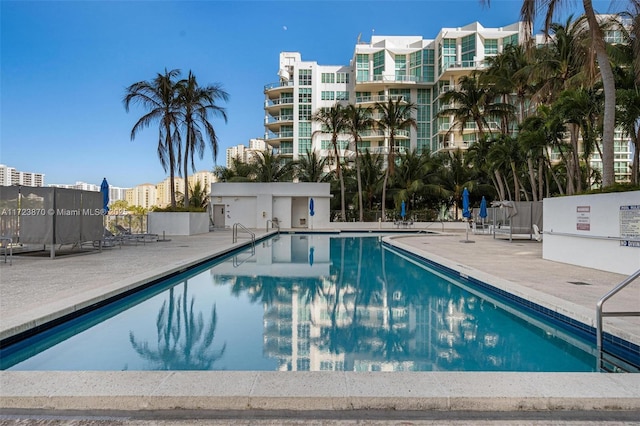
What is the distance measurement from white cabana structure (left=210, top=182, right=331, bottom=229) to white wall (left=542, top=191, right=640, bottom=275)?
60.1 ft

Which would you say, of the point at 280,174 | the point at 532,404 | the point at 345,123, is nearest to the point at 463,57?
the point at 345,123

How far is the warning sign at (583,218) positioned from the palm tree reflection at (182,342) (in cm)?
812

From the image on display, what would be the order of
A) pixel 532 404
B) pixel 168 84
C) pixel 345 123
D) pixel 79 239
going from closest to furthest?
pixel 532 404
pixel 79 239
pixel 168 84
pixel 345 123

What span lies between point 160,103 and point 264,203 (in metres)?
10.3

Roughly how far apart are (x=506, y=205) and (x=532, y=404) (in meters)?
15.0

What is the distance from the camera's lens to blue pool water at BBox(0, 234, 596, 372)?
446 cm

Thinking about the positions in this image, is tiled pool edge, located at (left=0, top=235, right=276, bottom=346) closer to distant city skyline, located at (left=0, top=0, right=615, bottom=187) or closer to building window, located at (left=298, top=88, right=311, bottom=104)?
distant city skyline, located at (left=0, top=0, right=615, bottom=187)

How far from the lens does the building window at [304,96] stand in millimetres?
48562

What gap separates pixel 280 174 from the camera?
32.5 m

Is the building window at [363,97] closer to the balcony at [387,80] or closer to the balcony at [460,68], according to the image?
the balcony at [387,80]

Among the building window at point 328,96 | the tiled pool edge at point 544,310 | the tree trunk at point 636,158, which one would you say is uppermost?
the building window at point 328,96

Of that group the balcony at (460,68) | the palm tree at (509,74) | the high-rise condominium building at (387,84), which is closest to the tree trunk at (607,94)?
the palm tree at (509,74)

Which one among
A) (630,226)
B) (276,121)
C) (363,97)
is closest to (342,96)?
(363,97)

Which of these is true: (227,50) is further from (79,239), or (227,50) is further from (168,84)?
(79,239)
